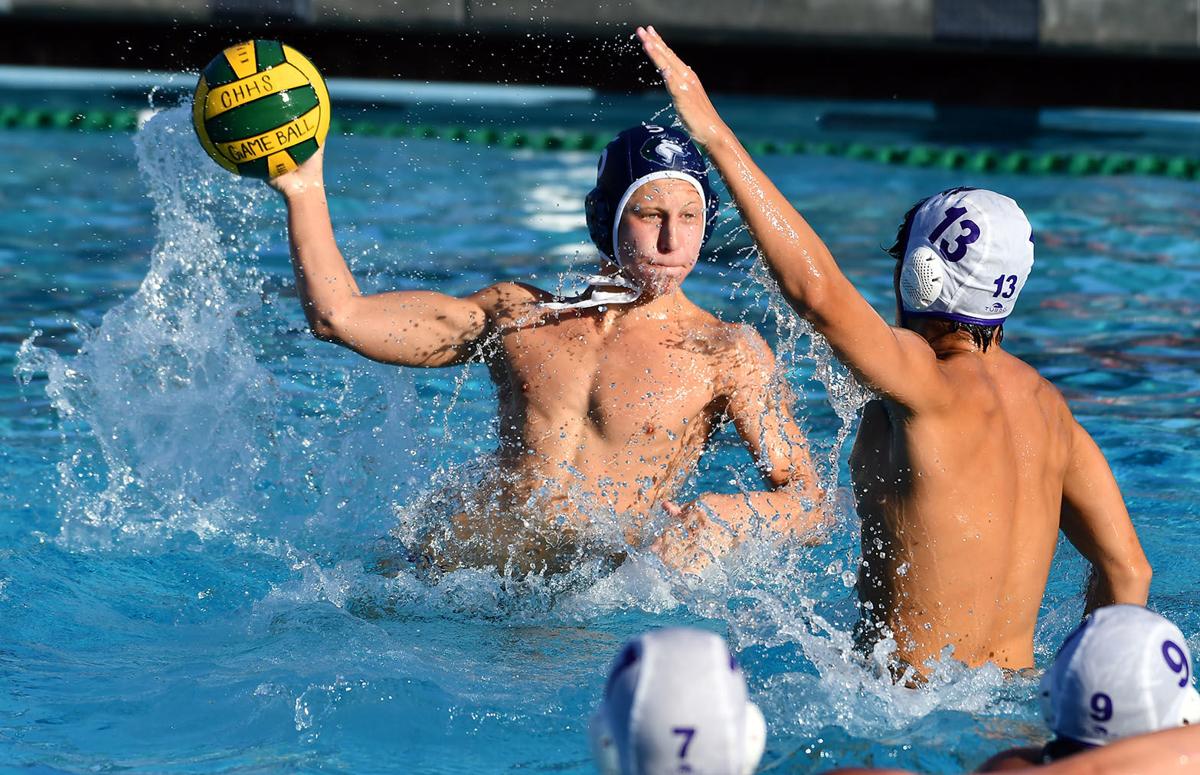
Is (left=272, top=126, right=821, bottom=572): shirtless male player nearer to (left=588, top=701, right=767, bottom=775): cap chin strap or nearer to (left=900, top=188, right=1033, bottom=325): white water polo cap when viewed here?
(left=900, top=188, right=1033, bottom=325): white water polo cap

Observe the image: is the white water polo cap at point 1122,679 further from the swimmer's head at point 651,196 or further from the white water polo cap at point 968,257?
the swimmer's head at point 651,196

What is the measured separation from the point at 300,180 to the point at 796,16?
8.05m

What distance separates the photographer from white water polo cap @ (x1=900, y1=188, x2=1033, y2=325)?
8.43 feet

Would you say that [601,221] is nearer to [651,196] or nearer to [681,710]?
[651,196]

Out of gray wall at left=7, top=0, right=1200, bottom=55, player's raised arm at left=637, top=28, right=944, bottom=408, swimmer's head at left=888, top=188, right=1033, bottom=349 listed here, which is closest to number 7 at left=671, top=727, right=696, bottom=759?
player's raised arm at left=637, top=28, right=944, bottom=408

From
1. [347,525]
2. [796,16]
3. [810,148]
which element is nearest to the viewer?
[347,525]

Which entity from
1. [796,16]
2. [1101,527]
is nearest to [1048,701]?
[1101,527]

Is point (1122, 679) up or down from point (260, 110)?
down

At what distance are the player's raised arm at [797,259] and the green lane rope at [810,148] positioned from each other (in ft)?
24.1

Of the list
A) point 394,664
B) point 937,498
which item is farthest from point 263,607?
point 937,498

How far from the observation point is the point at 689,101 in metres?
2.31

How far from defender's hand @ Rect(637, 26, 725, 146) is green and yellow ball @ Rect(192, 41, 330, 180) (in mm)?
1080

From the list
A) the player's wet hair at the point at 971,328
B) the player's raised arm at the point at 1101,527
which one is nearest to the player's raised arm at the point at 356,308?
the player's wet hair at the point at 971,328

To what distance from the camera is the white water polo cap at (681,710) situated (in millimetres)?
1533
